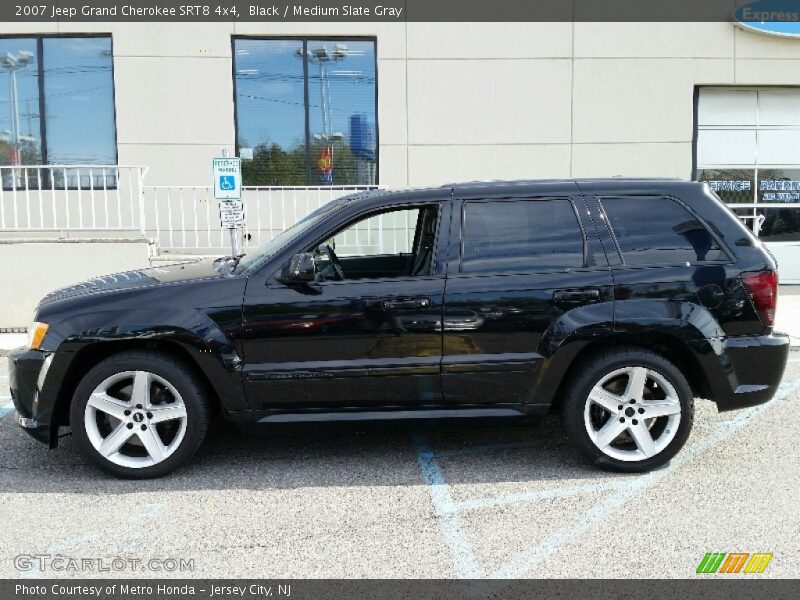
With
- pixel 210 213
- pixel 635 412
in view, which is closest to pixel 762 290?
pixel 635 412

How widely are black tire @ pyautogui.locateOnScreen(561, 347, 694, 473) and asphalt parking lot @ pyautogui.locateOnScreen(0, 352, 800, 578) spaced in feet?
0.35

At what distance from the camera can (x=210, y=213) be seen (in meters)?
10.6

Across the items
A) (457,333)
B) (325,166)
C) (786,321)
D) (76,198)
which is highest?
(325,166)

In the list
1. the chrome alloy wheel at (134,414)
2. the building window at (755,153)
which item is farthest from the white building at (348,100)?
the chrome alloy wheel at (134,414)

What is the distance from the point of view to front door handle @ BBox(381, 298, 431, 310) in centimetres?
427

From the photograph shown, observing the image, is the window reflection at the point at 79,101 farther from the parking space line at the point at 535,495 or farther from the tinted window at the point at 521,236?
the parking space line at the point at 535,495

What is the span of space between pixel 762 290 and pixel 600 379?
1.11 metres

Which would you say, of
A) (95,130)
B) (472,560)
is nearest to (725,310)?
(472,560)

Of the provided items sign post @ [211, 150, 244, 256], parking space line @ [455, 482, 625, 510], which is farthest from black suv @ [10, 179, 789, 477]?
sign post @ [211, 150, 244, 256]

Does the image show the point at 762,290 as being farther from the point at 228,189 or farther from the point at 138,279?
the point at 228,189

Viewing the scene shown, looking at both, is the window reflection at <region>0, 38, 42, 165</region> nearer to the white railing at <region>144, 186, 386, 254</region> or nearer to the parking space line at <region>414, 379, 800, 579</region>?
the white railing at <region>144, 186, 386, 254</region>

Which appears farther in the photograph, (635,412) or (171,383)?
(635,412)
